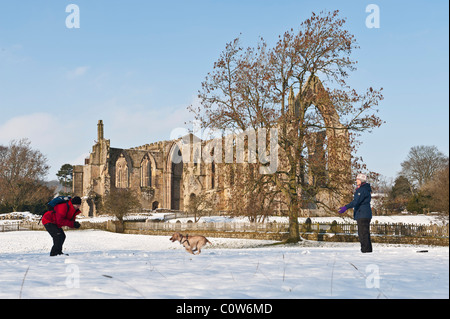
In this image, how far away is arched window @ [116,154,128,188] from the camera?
194 ft

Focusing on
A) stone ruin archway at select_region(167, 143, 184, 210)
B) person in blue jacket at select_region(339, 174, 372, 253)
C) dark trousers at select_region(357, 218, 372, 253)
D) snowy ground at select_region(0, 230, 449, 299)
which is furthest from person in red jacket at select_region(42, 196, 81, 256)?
stone ruin archway at select_region(167, 143, 184, 210)

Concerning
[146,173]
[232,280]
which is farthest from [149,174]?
[232,280]

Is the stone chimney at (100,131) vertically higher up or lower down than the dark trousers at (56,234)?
higher up

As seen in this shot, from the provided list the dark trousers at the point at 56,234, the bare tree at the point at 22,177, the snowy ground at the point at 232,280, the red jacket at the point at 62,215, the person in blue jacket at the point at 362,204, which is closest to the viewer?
the snowy ground at the point at 232,280

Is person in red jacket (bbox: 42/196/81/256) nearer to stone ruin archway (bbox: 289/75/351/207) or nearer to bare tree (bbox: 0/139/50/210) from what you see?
stone ruin archway (bbox: 289/75/351/207)

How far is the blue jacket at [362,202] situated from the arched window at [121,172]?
52.0 metres

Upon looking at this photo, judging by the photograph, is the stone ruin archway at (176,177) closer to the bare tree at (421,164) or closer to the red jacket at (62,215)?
the bare tree at (421,164)

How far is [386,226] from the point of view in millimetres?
20312

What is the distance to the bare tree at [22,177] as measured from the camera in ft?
172

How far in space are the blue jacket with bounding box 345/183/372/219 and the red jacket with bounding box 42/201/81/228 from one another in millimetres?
5765

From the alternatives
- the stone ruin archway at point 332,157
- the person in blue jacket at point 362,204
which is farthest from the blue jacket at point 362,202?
the stone ruin archway at point 332,157

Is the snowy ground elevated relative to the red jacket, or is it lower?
lower

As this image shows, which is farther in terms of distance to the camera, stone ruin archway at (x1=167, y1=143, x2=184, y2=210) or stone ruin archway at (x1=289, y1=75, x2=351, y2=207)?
stone ruin archway at (x1=167, y1=143, x2=184, y2=210)
